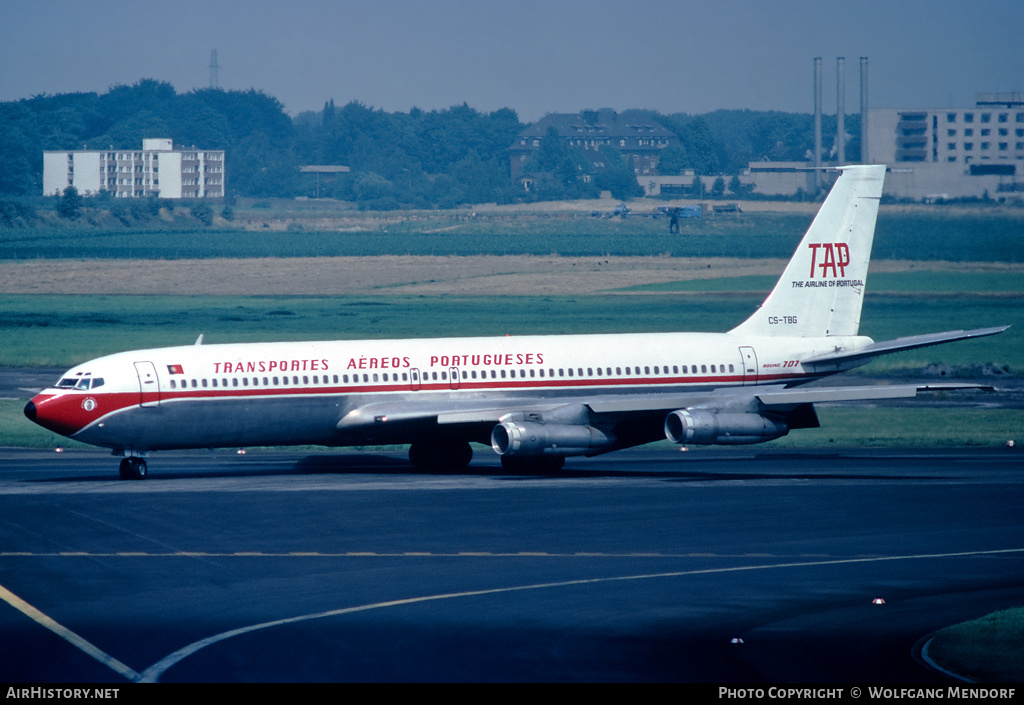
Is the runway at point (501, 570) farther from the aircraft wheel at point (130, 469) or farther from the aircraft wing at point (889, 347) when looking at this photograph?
the aircraft wing at point (889, 347)

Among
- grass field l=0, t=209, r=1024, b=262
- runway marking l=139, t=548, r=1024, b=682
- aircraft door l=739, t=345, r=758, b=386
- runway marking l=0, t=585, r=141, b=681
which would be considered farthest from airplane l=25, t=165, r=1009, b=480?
grass field l=0, t=209, r=1024, b=262

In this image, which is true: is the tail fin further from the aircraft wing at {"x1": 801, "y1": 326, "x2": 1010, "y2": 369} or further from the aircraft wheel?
the aircraft wheel

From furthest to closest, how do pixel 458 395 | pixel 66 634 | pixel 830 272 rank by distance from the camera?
pixel 830 272 → pixel 458 395 → pixel 66 634

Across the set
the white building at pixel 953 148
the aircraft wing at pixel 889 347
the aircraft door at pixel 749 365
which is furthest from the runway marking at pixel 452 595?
the white building at pixel 953 148

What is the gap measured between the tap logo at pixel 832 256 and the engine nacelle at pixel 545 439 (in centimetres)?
1319

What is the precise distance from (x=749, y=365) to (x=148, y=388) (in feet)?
67.2

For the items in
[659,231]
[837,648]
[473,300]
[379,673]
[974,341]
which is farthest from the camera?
[659,231]

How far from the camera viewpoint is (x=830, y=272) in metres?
53.7

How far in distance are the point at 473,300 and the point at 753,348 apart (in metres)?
68.1

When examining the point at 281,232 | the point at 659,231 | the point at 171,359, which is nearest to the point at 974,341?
the point at 171,359

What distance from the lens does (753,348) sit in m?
51.3

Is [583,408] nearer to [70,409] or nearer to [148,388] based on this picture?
[148,388]

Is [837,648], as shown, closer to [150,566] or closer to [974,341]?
[150,566]

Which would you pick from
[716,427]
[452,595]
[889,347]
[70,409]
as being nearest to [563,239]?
[889,347]
